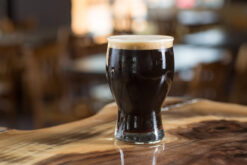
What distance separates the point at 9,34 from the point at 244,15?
6139 mm

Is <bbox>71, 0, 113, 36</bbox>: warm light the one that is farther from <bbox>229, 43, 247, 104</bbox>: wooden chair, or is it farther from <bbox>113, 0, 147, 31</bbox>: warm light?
<bbox>229, 43, 247, 104</bbox>: wooden chair

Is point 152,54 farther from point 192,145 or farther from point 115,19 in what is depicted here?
point 115,19

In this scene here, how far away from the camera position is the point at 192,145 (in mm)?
650

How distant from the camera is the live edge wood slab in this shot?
0.58m

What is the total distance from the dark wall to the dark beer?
6131 millimetres

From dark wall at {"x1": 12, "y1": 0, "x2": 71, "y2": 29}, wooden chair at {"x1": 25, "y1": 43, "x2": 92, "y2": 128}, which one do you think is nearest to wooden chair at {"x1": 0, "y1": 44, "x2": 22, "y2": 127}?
wooden chair at {"x1": 25, "y1": 43, "x2": 92, "y2": 128}

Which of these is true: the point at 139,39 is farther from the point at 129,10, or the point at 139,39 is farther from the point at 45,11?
the point at 129,10

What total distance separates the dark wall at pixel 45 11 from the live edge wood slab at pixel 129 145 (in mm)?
6001

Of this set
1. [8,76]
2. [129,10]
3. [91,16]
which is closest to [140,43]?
[8,76]

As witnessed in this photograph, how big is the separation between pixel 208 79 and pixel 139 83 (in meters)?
1.36

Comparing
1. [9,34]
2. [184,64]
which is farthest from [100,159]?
[9,34]

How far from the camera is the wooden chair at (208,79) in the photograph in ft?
6.11

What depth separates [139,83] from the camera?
0.65 metres

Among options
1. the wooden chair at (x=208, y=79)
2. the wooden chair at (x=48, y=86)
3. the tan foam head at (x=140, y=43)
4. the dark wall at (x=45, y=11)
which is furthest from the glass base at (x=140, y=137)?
the dark wall at (x=45, y=11)
